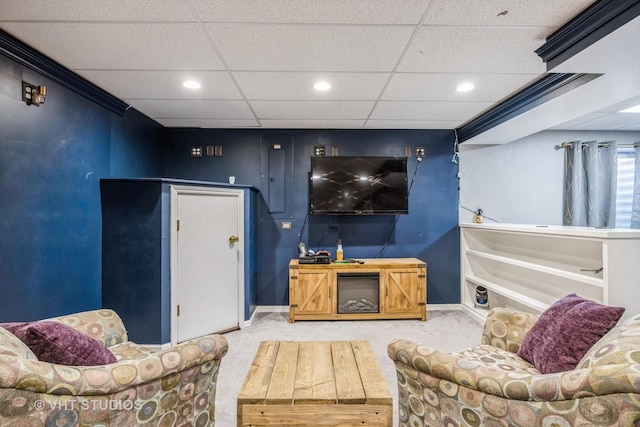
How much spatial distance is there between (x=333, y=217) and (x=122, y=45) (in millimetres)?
2899

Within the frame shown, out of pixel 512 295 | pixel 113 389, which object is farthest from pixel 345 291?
pixel 113 389

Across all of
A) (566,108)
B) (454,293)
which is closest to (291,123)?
(566,108)

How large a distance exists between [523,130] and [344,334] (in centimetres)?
311

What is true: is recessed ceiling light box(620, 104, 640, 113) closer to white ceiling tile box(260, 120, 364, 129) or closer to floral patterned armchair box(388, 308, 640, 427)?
Answer: white ceiling tile box(260, 120, 364, 129)

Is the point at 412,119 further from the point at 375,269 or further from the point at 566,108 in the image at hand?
the point at 375,269

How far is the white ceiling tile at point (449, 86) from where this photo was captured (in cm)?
258

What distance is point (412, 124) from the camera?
403cm

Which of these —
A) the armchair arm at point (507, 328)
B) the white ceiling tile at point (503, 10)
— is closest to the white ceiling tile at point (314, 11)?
the white ceiling tile at point (503, 10)

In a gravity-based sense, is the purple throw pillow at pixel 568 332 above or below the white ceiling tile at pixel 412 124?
below

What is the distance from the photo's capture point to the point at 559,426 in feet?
3.27

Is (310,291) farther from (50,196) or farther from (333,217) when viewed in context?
(50,196)

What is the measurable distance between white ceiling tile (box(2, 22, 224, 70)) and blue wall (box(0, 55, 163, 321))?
0.88 ft

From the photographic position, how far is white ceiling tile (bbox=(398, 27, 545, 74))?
197 cm

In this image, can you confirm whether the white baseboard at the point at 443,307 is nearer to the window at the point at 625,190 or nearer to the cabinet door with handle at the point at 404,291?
the cabinet door with handle at the point at 404,291
